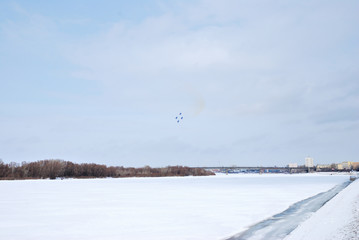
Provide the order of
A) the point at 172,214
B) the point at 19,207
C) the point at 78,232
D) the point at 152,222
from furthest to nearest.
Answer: the point at 19,207
the point at 172,214
the point at 152,222
the point at 78,232

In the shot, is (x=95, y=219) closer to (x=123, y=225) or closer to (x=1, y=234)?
(x=123, y=225)

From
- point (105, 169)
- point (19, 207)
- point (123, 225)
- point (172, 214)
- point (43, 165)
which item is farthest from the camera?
point (105, 169)

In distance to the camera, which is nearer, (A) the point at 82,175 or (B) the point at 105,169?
(A) the point at 82,175

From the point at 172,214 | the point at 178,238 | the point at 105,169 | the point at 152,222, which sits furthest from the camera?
the point at 105,169

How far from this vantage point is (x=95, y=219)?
14.8 meters

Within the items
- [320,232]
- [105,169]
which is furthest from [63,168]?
[320,232]

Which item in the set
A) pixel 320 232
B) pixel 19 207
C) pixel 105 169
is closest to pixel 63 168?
pixel 105 169

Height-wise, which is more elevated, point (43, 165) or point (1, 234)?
point (43, 165)

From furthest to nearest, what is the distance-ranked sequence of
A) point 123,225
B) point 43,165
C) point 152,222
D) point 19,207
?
1. point 43,165
2. point 19,207
3. point 152,222
4. point 123,225

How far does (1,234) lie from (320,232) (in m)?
9.81

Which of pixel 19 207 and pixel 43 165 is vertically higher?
pixel 43 165

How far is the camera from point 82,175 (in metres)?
87.4

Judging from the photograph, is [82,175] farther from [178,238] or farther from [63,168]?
[178,238]

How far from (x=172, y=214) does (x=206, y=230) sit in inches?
170
